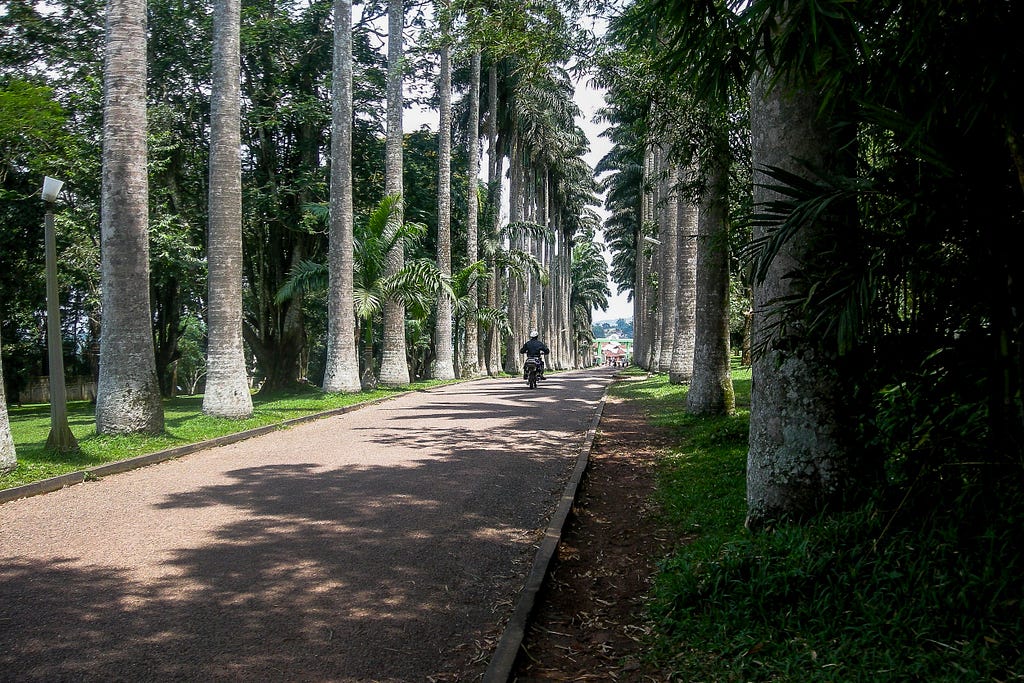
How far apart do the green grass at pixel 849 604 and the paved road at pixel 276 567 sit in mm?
1139

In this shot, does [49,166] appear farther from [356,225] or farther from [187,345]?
[187,345]

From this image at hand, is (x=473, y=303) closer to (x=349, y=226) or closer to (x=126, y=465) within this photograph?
(x=349, y=226)

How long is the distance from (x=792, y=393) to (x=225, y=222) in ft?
42.8

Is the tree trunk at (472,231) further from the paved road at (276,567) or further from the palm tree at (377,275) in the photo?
the paved road at (276,567)

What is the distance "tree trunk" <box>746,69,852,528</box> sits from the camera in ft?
16.3

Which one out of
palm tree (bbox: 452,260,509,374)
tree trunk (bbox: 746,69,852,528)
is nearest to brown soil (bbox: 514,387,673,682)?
tree trunk (bbox: 746,69,852,528)

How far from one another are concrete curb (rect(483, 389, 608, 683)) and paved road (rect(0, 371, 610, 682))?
0.38 feet

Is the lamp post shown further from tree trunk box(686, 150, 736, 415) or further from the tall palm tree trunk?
the tall palm tree trunk

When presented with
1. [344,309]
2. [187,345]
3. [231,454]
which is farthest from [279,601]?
[187,345]

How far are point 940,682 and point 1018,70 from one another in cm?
264

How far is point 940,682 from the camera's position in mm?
3188

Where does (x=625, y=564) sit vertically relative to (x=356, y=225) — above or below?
below

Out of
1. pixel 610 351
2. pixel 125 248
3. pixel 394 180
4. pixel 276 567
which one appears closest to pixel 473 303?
pixel 394 180

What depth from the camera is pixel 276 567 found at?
505cm
